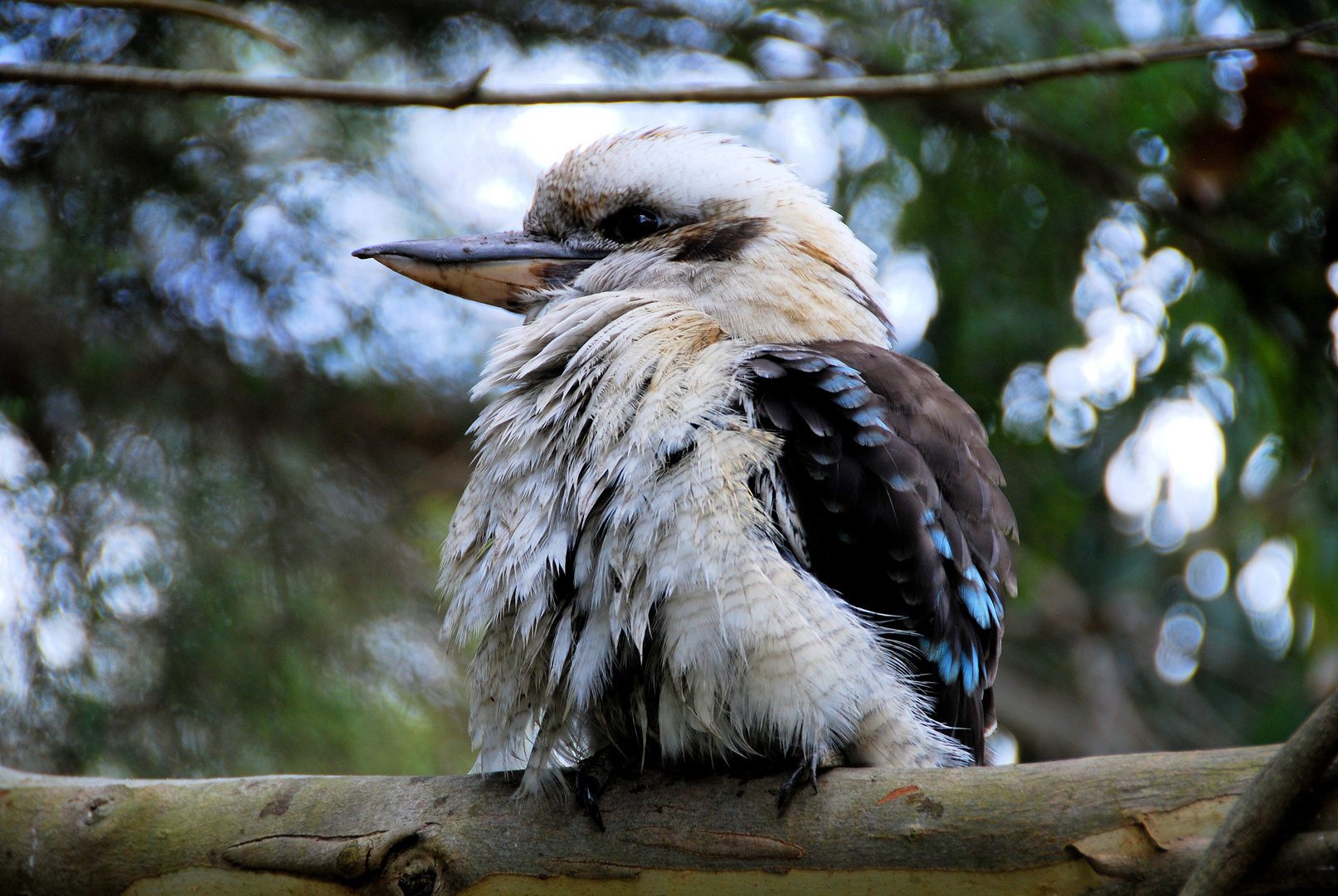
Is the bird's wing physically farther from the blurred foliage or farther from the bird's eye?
the blurred foliage

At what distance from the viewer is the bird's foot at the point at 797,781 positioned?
3.66ft

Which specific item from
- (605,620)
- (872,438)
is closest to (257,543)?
(605,620)

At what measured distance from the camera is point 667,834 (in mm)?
1131

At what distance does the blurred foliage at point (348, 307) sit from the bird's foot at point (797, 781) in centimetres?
130

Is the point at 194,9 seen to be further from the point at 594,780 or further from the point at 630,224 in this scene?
the point at 594,780

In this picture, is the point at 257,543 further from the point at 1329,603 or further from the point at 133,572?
the point at 1329,603

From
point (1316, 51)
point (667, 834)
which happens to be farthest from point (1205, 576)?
point (667, 834)

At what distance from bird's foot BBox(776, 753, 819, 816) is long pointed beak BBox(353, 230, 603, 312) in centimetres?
102

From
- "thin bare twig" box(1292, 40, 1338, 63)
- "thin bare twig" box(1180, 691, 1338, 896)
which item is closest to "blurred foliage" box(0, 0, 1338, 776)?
"thin bare twig" box(1292, 40, 1338, 63)

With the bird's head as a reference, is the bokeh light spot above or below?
below

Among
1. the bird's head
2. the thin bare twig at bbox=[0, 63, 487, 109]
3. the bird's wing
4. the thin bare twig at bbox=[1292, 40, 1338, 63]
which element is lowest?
the bird's wing

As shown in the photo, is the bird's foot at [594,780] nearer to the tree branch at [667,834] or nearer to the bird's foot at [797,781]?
the tree branch at [667,834]

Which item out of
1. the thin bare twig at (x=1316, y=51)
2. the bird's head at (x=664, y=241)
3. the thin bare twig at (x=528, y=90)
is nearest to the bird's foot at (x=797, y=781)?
the bird's head at (x=664, y=241)

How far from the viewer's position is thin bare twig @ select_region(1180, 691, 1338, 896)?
806 mm
